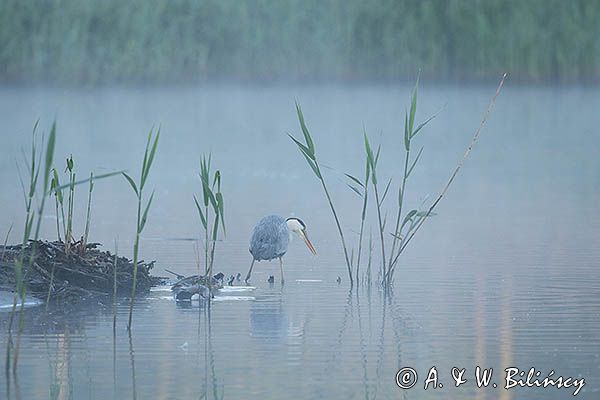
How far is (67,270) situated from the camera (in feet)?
27.0

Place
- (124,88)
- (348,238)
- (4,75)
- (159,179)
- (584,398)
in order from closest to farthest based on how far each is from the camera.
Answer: (584,398)
(348,238)
(159,179)
(4,75)
(124,88)

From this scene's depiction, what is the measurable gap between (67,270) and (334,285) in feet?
4.75

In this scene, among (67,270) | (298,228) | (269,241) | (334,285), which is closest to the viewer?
(67,270)

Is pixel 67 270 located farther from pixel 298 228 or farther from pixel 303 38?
pixel 303 38

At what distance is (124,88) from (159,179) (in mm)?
9977

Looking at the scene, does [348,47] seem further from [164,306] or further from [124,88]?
[164,306]

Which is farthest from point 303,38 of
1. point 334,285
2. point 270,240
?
point 334,285

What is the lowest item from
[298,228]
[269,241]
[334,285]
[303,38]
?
[334,285]

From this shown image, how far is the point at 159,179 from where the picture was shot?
53.2 ft

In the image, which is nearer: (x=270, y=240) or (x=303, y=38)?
(x=270, y=240)

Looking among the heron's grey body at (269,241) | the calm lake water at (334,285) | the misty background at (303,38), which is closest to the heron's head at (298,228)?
the calm lake water at (334,285)

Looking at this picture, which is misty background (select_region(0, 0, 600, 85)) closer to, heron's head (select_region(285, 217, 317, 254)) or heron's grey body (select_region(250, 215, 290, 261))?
heron's head (select_region(285, 217, 317, 254))

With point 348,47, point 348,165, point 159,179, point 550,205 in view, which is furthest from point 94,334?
point 348,47

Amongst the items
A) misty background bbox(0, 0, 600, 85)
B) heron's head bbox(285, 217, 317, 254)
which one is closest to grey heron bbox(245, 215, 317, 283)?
heron's head bbox(285, 217, 317, 254)
